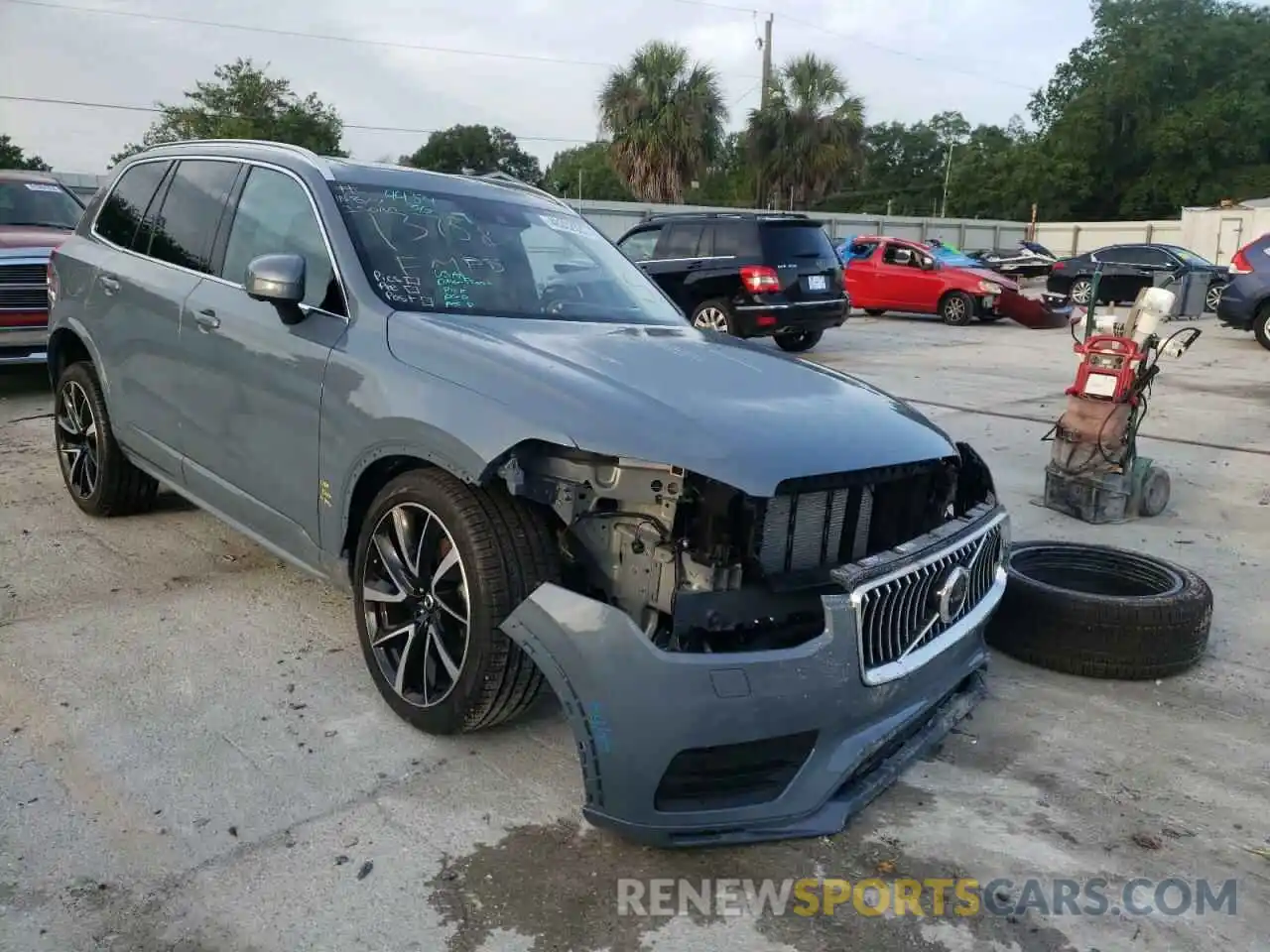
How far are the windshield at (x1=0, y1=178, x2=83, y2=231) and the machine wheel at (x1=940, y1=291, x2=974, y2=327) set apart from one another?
46.1 feet

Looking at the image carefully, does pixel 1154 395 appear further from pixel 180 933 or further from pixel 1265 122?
pixel 1265 122

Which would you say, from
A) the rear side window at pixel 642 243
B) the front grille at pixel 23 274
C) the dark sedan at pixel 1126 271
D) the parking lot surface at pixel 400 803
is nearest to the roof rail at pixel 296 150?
the parking lot surface at pixel 400 803

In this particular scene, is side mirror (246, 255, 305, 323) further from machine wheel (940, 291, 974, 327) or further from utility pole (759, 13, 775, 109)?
utility pole (759, 13, 775, 109)

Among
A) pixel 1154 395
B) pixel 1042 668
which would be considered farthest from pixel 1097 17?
pixel 1042 668

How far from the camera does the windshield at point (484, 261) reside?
3.64 m

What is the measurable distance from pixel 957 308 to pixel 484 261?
52.9 feet

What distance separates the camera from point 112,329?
16.0 ft

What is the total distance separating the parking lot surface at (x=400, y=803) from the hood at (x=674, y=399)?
1057 millimetres

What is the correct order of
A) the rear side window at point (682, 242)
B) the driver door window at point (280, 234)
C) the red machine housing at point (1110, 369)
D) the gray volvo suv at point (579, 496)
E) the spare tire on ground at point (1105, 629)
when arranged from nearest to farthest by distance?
the gray volvo suv at point (579, 496) < the driver door window at point (280, 234) < the spare tire on ground at point (1105, 629) < the red machine housing at point (1110, 369) < the rear side window at point (682, 242)

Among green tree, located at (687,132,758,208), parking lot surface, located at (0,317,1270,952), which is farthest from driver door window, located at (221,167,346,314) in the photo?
green tree, located at (687,132,758,208)

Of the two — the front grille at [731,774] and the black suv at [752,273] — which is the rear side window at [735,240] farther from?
the front grille at [731,774]

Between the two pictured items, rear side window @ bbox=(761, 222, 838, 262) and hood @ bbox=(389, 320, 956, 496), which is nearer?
hood @ bbox=(389, 320, 956, 496)

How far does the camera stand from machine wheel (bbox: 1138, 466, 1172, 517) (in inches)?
241

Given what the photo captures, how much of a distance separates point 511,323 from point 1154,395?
30.9 ft
